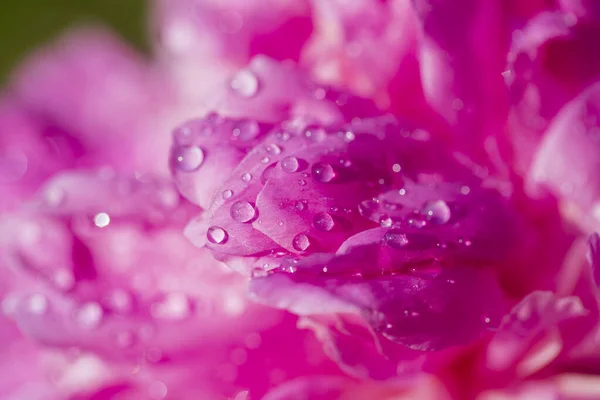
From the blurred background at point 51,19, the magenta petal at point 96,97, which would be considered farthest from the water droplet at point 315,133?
the blurred background at point 51,19

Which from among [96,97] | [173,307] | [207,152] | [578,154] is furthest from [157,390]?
[96,97]

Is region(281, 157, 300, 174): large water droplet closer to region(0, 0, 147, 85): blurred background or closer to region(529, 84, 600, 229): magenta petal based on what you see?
region(529, 84, 600, 229): magenta petal

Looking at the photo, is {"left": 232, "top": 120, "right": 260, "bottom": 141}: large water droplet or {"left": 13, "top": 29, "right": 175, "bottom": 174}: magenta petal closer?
{"left": 232, "top": 120, "right": 260, "bottom": 141}: large water droplet

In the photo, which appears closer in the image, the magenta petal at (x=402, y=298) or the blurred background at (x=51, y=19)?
the magenta petal at (x=402, y=298)

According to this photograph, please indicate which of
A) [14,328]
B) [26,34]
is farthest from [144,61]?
[26,34]

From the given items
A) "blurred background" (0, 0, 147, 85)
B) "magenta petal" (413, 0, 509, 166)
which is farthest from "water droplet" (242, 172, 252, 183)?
"blurred background" (0, 0, 147, 85)

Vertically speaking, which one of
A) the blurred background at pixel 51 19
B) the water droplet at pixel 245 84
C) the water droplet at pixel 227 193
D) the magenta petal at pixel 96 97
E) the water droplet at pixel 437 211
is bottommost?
the water droplet at pixel 437 211

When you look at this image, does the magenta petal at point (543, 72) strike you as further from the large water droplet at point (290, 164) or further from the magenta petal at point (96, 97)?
the magenta petal at point (96, 97)
